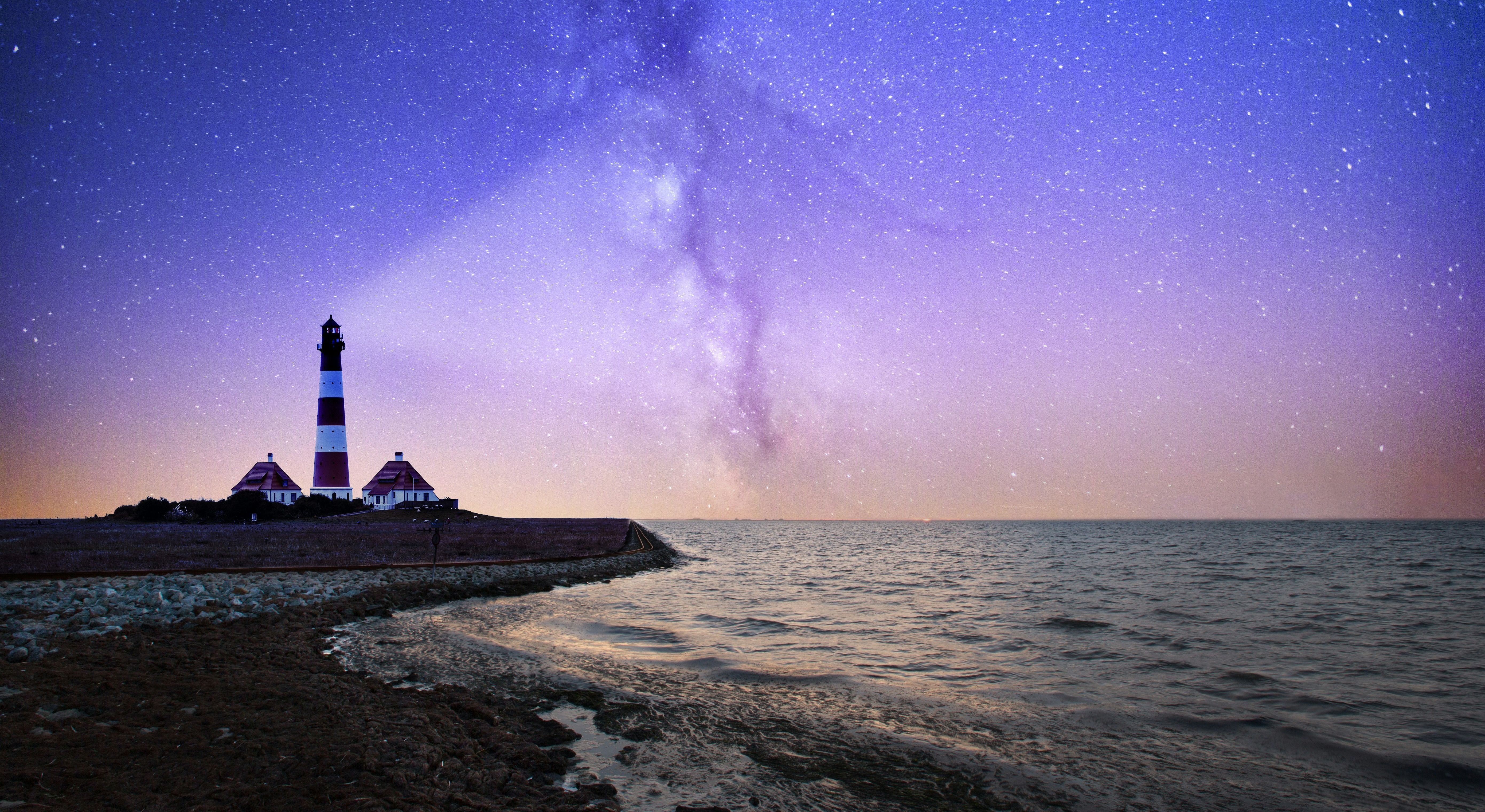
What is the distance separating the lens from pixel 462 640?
15078 mm

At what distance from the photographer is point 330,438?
73.1 meters

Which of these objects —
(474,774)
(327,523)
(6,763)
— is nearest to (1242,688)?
(474,774)

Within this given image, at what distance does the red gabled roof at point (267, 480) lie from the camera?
257ft

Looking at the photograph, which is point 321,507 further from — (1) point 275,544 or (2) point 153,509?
(1) point 275,544

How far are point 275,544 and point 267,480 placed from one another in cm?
5253

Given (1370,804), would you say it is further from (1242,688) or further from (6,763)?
(6,763)

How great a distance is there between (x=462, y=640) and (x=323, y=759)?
878 centimetres

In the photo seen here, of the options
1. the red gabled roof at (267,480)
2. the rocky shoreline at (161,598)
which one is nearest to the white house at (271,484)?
the red gabled roof at (267,480)

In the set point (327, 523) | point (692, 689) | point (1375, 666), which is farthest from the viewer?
point (327, 523)

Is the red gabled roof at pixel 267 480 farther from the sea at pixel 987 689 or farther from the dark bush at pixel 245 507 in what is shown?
the sea at pixel 987 689

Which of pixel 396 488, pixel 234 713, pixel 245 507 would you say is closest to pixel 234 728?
pixel 234 713

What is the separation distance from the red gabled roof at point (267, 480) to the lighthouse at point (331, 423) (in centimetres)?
830

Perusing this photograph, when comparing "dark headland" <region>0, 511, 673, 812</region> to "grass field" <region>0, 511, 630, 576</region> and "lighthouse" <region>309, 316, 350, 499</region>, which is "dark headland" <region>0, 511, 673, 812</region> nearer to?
"grass field" <region>0, 511, 630, 576</region>

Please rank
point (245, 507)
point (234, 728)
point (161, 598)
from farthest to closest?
point (245, 507)
point (161, 598)
point (234, 728)
